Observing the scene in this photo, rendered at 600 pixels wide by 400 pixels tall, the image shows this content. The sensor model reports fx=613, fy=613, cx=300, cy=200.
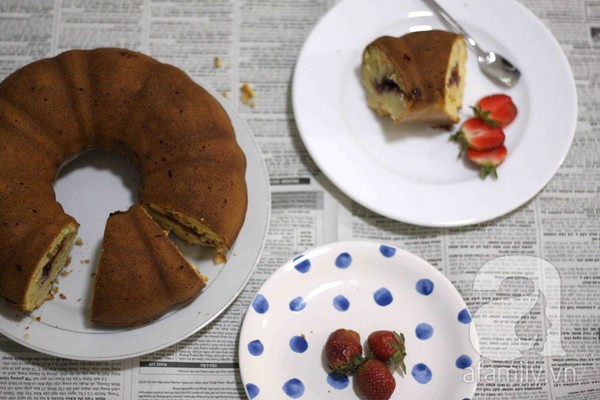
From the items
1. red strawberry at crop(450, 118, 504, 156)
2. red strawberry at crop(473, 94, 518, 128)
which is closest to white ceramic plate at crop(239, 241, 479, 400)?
red strawberry at crop(450, 118, 504, 156)

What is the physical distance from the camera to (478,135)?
161 cm

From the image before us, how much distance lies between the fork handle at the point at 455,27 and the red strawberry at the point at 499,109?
0.47 ft

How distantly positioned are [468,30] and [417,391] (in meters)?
1.00

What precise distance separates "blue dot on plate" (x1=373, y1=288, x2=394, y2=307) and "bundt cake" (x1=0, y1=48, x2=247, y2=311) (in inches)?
15.0

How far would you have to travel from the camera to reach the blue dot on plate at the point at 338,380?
1.42 meters

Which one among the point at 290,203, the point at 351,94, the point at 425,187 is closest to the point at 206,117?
the point at 290,203

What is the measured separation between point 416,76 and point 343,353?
710 mm

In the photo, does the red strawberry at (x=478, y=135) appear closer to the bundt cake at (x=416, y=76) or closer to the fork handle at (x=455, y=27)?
the bundt cake at (x=416, y=76)

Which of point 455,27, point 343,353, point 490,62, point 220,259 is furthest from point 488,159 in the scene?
point 220,259

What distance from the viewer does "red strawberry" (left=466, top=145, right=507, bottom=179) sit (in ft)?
5.18

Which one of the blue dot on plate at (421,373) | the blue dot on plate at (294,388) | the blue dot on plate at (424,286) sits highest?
the blue dot on plate at (424,286)

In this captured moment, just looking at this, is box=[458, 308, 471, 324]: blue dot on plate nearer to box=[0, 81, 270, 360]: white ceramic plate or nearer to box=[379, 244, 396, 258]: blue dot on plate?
box=[379, 244, 396, 258]: blue dot on plate

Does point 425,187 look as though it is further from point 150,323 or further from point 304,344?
point 150,323

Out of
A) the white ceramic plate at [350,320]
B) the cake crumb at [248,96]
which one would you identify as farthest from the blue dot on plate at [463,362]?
the cake crumb at [248,96]
